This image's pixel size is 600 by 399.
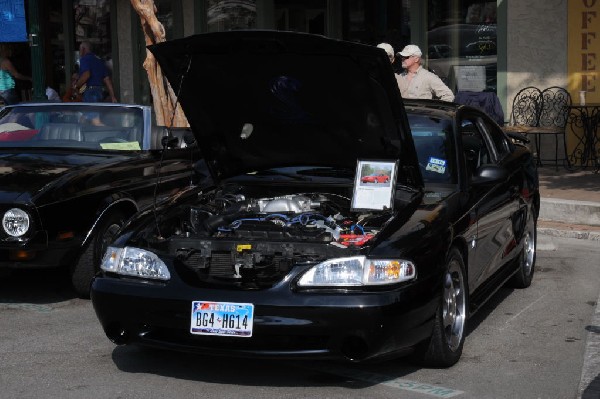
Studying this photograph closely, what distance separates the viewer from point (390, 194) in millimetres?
6324

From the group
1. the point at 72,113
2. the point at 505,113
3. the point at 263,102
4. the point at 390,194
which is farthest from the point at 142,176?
the point at 505,113

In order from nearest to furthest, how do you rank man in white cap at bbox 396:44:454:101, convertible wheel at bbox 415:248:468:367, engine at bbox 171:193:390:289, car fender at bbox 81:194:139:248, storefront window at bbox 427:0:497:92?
engine at bbox 171:193:390:289 → convertible wheel at bbox 415:248:468:367 → car fender at bbox 81:194:139:248 → man in white cap at bbox 396:44:454:101 → storefront window at bbox 427:0:497:92

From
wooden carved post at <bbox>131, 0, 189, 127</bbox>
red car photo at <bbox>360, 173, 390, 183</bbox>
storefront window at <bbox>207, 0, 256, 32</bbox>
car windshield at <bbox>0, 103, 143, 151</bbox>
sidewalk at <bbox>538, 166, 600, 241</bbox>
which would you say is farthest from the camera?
storefront window at <bbox>207, 0, 256, 32</bbox>

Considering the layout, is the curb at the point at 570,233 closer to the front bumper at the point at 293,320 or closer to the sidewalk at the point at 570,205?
the sidewalk at the point at 570,205

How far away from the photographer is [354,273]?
545 cm

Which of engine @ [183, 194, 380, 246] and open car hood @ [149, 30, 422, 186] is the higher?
open car hood @ [149, 30, 422, 186]

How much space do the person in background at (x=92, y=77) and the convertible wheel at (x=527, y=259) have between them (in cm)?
1022

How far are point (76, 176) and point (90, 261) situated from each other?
0.63 m

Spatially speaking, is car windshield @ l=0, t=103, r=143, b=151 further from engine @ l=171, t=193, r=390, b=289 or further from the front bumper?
the front bumper

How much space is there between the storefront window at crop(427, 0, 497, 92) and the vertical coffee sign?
3.95 feet

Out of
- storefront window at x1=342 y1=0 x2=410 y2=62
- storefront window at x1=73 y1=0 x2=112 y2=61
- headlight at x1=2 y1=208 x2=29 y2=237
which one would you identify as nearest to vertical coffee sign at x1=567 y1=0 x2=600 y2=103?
storefront window at x1=342 y1=0 x2=410 y2=62

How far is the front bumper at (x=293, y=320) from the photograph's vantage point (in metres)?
5.32

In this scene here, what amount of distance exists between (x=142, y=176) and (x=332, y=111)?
2.39 meters

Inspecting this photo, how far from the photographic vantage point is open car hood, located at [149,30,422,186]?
6105mm
